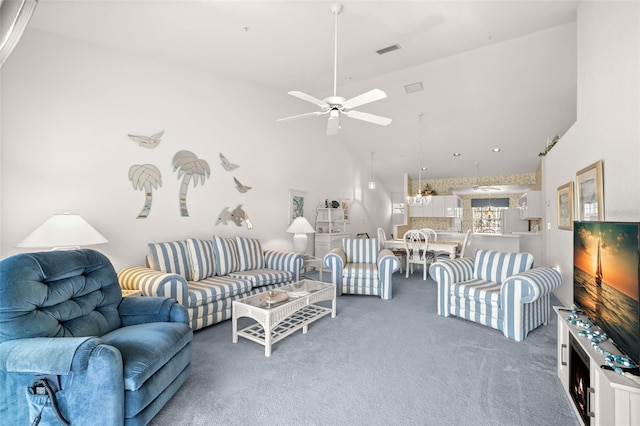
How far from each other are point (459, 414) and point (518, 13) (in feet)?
13.1

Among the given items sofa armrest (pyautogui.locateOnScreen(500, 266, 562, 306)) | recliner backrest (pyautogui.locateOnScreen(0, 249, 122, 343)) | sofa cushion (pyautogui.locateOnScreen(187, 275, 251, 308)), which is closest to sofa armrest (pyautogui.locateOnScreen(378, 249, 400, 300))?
sofa armrest (pyautogui.locateOnScreen(500, 266, 562, 306))

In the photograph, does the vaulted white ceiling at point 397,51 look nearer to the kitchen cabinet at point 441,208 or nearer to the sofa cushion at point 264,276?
the kitchen cabinet at point 441,208

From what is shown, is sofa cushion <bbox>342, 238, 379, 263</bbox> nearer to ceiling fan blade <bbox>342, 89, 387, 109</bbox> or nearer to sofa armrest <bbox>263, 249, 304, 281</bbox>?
sofa armrest <bbox>263, 249, 304, 281</bbox>

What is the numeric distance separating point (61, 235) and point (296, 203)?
12.5 ft

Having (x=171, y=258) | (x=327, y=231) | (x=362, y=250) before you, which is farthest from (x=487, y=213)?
(x=171, y=258)

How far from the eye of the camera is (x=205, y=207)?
4.10m

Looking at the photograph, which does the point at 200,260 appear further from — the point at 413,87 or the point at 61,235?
the point at 413,87

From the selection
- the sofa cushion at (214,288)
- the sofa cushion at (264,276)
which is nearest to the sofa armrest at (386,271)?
the sofa cushion at (264,276)

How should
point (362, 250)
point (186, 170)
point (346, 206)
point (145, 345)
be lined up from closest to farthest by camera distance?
point (145, 345) → point (186, 170) → point (362, 250) → point (346, 206)

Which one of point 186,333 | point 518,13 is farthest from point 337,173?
point 186,333

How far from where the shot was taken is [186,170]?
385 centimetres

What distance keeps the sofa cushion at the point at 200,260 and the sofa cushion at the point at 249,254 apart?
441 millimetres

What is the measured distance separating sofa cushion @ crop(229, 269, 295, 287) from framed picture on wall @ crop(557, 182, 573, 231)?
139 inches

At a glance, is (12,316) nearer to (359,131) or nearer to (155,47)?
(155,47)
